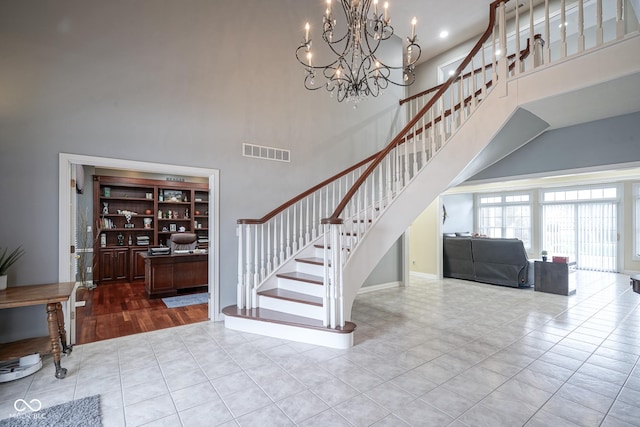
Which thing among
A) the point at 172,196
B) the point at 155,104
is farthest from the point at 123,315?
the point at 172,196

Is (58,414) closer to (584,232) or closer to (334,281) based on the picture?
(334,281)

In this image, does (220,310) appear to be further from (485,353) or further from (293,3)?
(293,3)

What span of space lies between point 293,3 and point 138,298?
5.60 metres

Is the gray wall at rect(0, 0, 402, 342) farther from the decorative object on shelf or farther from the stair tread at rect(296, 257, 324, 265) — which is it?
the decorative object on shelf

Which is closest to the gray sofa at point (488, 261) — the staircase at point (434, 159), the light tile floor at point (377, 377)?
the light tile floor at point (377, 377)

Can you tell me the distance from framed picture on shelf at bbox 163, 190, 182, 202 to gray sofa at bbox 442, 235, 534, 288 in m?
6.76

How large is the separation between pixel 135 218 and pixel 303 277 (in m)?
5.37

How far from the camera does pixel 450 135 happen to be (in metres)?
3.57

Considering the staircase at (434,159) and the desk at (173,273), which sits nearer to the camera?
the staircase at (434,159)

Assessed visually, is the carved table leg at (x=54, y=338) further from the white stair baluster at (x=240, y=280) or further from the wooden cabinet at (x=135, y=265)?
the wooden cabinet at (x=135, y=265)

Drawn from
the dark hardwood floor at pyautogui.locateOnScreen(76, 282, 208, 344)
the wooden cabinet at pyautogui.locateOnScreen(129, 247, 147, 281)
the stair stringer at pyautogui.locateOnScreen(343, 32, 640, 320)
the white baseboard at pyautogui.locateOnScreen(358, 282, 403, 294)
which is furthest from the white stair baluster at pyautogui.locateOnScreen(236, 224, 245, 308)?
the wooden cabinet at pyautogui.locateOnScreen(129, 247, 147, 281)

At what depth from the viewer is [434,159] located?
142 inches

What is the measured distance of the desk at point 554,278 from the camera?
545 cm

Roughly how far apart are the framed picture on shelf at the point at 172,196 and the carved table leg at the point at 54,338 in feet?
17.1
